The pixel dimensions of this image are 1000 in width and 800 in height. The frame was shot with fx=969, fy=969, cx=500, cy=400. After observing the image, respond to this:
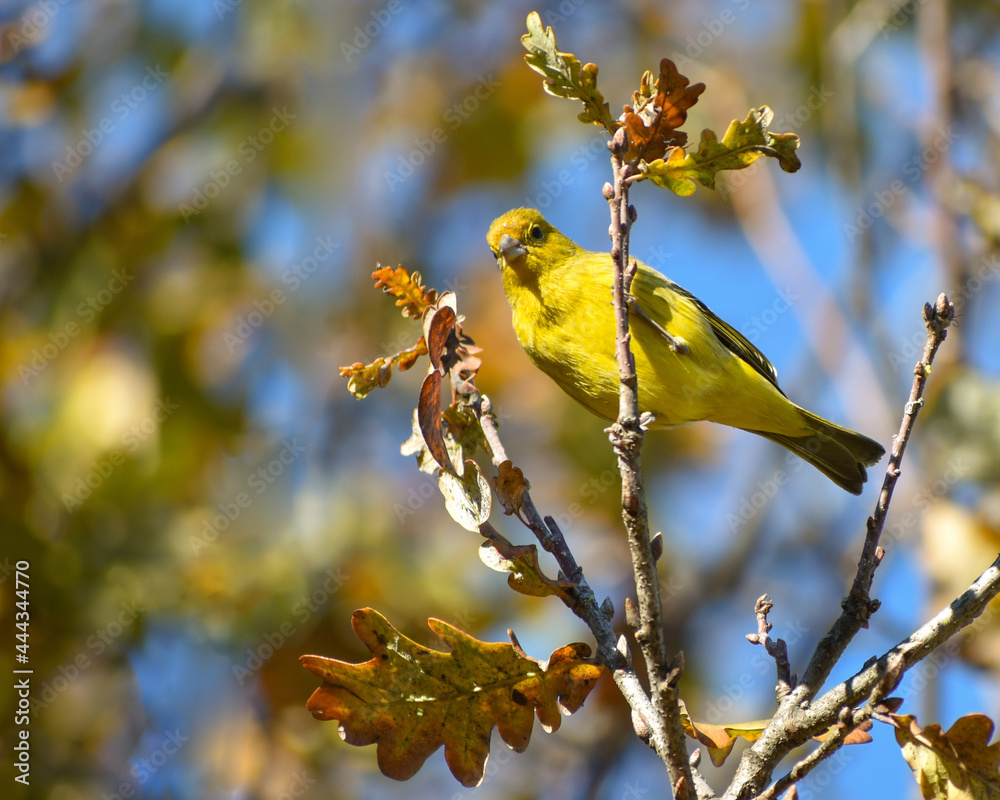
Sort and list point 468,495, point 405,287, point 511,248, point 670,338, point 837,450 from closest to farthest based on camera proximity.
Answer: point 468,495 → point 405,287 → point 670,338 → point 511,248 → point 837,450

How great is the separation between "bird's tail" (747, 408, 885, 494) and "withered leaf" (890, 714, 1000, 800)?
2.54 m

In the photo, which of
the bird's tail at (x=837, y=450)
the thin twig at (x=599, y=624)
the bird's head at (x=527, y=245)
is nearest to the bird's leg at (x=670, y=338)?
the bird's head at (x=527, y=245)

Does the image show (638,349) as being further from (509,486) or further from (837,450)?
(509,486)

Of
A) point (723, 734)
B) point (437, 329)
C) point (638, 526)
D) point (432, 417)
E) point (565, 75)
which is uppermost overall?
point (565, 75)

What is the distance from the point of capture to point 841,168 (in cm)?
559

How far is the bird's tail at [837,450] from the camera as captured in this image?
173 inches

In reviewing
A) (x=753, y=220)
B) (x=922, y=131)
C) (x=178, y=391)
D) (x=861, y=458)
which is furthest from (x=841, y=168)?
(x=178, y=391)

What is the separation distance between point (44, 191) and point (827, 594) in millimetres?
5539

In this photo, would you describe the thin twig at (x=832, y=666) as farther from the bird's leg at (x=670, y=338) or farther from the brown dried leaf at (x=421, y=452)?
the bird's leg at (x=670, y=338)

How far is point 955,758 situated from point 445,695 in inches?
40.0

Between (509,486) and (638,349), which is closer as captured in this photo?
(509,486)

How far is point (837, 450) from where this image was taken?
446 cm

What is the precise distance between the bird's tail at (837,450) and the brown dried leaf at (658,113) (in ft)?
8.41

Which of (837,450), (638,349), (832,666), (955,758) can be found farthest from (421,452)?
(837,450)
